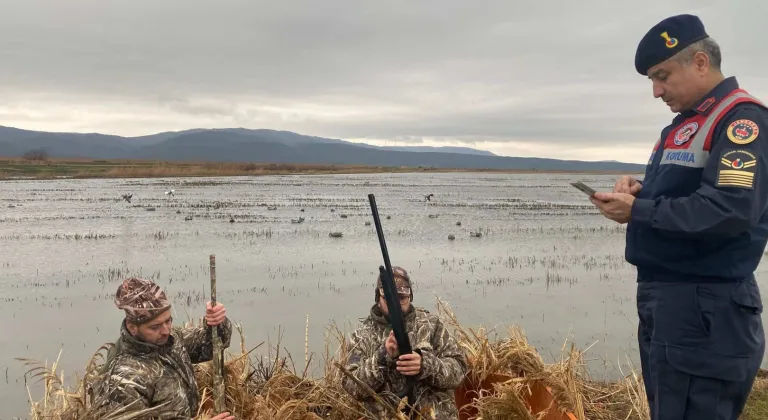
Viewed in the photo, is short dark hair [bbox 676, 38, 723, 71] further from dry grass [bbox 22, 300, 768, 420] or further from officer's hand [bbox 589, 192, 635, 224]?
dry grass [bbox 22, 300, 768, 420]

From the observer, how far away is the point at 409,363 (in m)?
3.58

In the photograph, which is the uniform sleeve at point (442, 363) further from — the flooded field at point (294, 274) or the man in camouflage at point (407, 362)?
the flooded field at point (294, 274)

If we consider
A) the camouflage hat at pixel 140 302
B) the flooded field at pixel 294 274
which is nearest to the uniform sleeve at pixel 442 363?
the camouflage hat at pixel 140 302

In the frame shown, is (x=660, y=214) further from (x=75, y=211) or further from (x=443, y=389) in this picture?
(x=75, y=211)

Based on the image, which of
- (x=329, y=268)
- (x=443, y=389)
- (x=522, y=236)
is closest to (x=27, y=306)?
(x=329, y=268)

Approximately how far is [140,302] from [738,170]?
9.95 ft

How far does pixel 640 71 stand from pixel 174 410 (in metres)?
3.14

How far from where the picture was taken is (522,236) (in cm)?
1822

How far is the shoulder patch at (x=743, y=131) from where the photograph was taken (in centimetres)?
214

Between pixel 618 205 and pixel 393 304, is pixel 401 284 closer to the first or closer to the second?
pixel 393 304

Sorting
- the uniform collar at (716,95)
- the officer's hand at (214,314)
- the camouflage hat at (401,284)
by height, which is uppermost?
the uniform collar at (716,95)

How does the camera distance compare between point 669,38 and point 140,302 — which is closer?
point 669,38

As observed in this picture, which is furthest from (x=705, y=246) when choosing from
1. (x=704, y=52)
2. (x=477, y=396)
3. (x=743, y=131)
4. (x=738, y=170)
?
(x=477, y=396)

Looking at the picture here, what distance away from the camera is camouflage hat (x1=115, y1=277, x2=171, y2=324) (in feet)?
10.6
